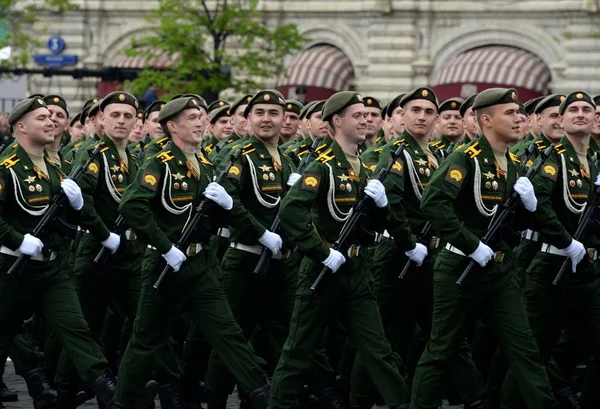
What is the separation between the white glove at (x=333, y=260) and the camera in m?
8.82

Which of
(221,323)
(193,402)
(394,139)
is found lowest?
(193,402)

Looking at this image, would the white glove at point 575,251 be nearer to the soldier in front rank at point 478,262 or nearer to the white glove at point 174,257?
the soldier in front rank at point 478,262

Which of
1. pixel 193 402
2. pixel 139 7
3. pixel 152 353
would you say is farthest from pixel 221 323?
pixel 139 7

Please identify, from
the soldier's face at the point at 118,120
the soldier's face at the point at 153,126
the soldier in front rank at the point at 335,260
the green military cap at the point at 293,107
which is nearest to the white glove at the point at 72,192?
the soldier's face at the point at 118,120

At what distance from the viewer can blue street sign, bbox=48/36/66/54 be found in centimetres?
3647

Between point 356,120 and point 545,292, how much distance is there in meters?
1.60

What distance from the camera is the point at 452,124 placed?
12.4m

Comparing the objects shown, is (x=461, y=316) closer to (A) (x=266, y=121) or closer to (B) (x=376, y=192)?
(B) (x=376, y=192)

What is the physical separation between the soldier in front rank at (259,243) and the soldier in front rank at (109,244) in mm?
701

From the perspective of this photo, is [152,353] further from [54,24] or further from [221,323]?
[54,24]

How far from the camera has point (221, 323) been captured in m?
9.07

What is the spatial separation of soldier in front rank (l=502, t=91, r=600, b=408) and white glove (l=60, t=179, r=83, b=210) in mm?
2908

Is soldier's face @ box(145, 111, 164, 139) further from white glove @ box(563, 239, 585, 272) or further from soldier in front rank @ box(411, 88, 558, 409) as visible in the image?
white glove @ box(563, 239, 585, 272)

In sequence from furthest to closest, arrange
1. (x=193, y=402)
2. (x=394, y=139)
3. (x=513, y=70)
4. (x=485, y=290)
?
(x=513, y=70) < (x=394, y=139) < (x=193, y=402) < (x=485, y=290)
